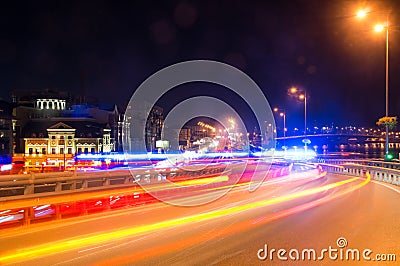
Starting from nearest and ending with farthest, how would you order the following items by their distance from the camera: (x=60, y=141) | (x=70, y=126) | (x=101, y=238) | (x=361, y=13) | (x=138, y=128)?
(x=101, y=238), (x=361, y=13), (x=60, y=141), (x=70, y=126), (x=138, y=128)

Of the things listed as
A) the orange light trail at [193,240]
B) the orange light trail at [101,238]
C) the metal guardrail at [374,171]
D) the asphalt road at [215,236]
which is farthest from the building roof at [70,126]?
the orange light trail at [193,240]

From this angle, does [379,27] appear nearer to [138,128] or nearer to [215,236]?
[215,236]

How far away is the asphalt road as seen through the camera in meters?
8.44

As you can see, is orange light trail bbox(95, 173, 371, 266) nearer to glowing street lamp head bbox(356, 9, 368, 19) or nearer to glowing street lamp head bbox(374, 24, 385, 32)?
glowing street lamp head bbox(356, 9, 368, 19)

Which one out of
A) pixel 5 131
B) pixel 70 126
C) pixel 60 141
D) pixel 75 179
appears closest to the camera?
pixel 75 179

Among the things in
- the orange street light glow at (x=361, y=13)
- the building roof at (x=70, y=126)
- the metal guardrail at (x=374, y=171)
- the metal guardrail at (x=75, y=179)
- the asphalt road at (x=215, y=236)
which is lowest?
the metal guardrail at (x=374, y=171)

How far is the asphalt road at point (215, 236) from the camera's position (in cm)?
844

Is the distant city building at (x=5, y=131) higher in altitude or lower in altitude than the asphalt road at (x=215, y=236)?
higher

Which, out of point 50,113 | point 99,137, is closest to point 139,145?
point 99,137

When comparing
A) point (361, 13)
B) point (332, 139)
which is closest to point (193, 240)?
point (361, 13)

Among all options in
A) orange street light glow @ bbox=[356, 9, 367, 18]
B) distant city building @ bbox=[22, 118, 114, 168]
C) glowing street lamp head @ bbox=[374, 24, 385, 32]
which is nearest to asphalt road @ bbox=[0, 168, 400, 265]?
orange street light glow @ bbox=[356, 9, 367, 18]

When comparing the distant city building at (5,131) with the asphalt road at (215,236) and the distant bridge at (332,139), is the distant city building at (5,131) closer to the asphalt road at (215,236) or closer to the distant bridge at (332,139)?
the distant bridge at (332,139)

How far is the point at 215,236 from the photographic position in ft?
35.1

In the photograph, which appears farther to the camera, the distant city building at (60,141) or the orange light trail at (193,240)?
the distant city building at (60,141)
